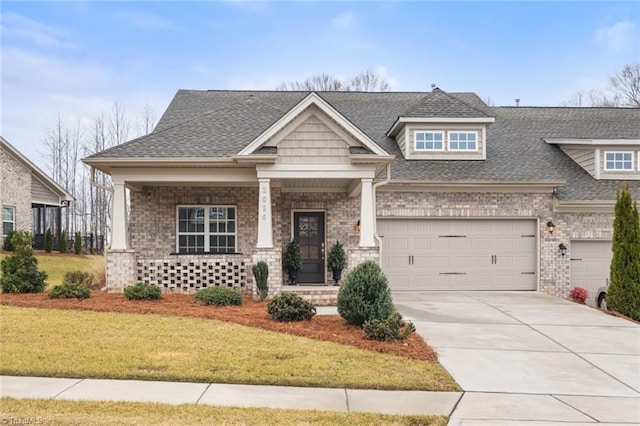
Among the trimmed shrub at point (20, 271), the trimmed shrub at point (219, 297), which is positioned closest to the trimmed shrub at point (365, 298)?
the trimmed shrub at point (219, 297)

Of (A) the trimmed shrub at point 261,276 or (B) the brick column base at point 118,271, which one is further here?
(B) the brick column base at point 118,271

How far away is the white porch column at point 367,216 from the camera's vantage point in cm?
1176

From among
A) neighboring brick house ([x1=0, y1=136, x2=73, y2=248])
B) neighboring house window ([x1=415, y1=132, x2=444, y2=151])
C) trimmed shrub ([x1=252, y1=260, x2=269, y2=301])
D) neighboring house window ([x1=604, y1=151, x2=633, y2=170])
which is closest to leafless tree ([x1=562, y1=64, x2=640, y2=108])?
neighboring house window ([x1=604, y1=151, x2=633, y2=170])

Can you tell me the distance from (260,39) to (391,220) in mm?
9380

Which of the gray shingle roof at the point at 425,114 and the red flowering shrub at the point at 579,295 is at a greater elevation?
the gray shingle roof at the point at 425,114

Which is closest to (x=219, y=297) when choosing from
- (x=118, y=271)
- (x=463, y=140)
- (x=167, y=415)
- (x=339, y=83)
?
(x=118, y=271)

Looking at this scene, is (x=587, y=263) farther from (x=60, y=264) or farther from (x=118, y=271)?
(x=60, y=264)

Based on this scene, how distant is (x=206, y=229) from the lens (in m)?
13.7

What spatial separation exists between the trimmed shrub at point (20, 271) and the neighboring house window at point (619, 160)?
1698cm

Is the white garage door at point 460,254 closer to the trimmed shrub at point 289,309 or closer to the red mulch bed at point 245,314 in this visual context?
the red mulch bed at point 245,314

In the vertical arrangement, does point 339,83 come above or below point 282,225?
above

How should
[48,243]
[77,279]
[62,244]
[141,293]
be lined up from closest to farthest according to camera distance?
[141,293]
[77,279]
[48,243]
[62,244]

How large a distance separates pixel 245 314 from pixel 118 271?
4251 millimetres

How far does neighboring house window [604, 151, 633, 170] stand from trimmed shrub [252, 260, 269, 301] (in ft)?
38.7
